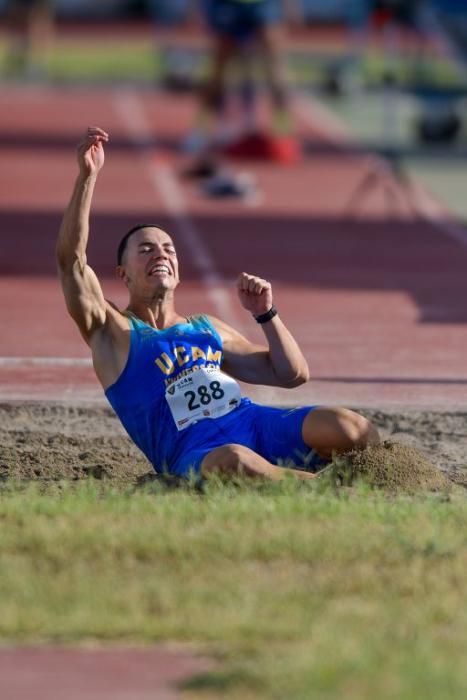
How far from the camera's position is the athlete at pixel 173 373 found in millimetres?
6555

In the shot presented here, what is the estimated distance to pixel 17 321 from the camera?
34.5 feet

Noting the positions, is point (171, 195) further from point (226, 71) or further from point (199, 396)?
point (199, 396)

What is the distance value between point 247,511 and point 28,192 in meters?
11.9

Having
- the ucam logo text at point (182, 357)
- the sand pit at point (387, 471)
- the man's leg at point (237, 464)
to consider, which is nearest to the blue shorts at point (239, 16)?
the ucam logo text at point (182, 357)

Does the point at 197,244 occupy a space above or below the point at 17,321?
above

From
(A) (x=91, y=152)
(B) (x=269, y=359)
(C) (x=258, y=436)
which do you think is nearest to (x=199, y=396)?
(C) (x=258, y=436)

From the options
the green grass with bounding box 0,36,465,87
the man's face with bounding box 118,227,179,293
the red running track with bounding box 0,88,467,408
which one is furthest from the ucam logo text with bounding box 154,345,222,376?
the green grass with bounding box 0,36,465,87

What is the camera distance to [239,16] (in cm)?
1955

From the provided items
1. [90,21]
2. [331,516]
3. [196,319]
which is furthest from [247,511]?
[90,21]

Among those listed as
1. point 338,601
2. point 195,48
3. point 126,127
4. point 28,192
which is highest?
point 195,48

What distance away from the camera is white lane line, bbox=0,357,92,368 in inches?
364

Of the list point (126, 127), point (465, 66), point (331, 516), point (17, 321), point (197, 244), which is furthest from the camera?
point (126, 127)

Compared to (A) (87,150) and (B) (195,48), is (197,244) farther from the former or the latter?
(B) (195,48)

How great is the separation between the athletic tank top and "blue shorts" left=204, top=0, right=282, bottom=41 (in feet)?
43.3
